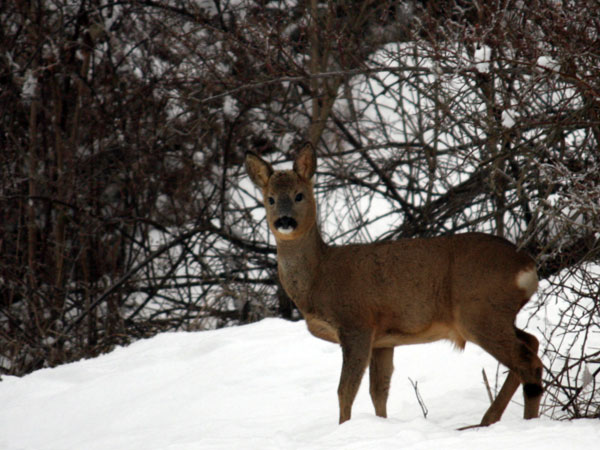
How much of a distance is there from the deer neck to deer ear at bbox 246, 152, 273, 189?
418mm

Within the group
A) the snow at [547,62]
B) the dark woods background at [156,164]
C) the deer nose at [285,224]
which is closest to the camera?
the snow at [547,62]

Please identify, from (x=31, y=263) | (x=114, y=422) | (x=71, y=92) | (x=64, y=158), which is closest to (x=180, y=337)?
(x=114, y=422)

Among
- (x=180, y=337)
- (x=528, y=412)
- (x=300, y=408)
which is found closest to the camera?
(x=528, y=412)

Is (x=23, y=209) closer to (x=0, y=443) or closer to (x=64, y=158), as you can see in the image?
(x=64, y=158)

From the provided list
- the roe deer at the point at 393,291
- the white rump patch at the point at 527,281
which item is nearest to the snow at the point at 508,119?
the roe deer at the point at 393,291

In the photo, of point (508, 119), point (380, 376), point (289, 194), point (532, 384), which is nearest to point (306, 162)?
point (289, 194)

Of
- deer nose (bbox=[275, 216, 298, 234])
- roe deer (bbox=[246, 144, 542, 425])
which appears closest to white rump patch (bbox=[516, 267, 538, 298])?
roe deer (bbox=[246, 144, 542, 425])

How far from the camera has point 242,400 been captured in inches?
229

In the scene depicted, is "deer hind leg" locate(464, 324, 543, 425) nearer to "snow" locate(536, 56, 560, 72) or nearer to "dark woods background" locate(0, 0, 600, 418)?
"snow" locate(536, 56, 560, 72)

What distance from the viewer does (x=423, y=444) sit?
152 inches

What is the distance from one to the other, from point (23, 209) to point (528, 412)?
23.8 feet

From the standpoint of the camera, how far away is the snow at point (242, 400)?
4363 millimetres

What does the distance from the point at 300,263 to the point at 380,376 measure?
0.87m

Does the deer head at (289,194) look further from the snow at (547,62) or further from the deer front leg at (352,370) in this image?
the snow at (547,62)
